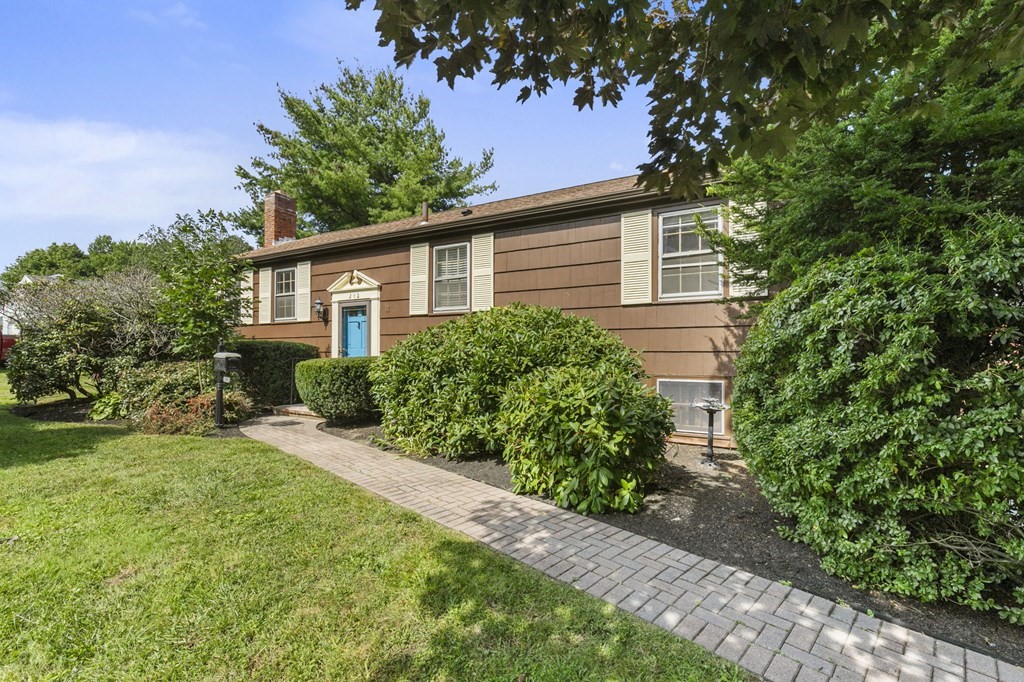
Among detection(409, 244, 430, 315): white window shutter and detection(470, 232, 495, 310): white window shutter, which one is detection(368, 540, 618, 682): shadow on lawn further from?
detection(409, 244, 430, 315): white window shutter

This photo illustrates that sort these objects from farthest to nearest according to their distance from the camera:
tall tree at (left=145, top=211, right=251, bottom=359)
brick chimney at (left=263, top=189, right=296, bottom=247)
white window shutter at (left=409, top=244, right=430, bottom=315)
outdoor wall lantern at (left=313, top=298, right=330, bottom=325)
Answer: brick chimney at (left=263, top=189, right=296, bottom=247) → outdoor wall lantern at (left=313, top=298, right=330, bottom=325) → white window shutter at (left=409, top=244, right=430, bottom=315) → tall tree at (left=145, top=211, right=251, bottom=359)

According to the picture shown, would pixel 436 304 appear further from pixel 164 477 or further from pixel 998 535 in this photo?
pixel 998 535

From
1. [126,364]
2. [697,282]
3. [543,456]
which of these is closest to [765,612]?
[543,456]

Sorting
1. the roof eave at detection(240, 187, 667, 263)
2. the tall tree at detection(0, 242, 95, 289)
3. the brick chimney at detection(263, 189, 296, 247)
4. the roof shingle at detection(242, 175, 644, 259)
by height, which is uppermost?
the tall tree at detection(0, 242, 95, 289)

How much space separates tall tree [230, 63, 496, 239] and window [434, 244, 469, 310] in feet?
37.1

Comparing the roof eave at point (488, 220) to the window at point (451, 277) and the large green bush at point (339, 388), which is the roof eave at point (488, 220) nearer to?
the window at point (451, 277)

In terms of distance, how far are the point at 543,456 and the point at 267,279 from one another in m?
11.0

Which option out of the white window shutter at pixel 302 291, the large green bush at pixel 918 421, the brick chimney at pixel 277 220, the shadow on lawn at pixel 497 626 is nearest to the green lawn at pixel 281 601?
the shadow on lawn at pixel 497 626

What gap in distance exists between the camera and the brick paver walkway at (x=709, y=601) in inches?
78.6

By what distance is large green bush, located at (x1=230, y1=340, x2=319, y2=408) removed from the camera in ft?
31.9

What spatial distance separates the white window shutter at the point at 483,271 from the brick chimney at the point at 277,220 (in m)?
8.11

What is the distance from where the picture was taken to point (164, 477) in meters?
4.66

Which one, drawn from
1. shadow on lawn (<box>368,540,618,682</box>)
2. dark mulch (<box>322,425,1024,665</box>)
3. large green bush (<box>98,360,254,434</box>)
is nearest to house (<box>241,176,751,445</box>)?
dark mulch (<box>322,425,1024,665</box>)

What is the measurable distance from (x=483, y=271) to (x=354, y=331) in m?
3.90
